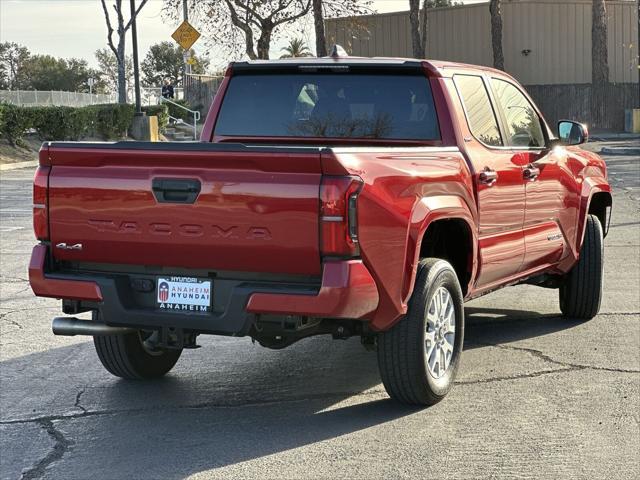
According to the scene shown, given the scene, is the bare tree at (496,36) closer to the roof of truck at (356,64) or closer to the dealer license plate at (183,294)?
the roof of truck at (356,64)

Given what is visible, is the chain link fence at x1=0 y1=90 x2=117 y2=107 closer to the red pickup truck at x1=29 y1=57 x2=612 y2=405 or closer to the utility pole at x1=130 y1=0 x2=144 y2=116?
the utility pole at x1=130 y1=0 x2=144 y2=116

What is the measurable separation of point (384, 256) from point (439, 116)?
158 centimetres

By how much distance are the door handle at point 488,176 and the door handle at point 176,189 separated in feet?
6.93

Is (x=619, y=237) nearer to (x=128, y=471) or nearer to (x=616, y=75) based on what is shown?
(x=128, y=471)

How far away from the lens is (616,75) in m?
59.8

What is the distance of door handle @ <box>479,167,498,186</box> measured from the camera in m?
7.04

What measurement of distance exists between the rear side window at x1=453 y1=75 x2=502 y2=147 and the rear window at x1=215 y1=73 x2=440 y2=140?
0.33 metres

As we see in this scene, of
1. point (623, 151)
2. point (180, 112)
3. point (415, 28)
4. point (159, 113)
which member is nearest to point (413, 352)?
point (623, 151)

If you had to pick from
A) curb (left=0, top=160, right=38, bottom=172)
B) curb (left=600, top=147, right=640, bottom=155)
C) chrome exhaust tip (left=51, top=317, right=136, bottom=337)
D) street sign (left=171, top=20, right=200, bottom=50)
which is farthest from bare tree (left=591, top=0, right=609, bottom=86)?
chrome exhaust tip (left=51, top=317, right=136, bottom=337)

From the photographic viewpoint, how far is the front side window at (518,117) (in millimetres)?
7991

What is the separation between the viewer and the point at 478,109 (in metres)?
7.52

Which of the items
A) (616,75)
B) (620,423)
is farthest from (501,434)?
(616,75)

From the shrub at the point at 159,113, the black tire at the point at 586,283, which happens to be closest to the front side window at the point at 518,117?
the black tire at the point at 586,283

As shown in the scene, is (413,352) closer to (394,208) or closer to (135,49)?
(394,208)
